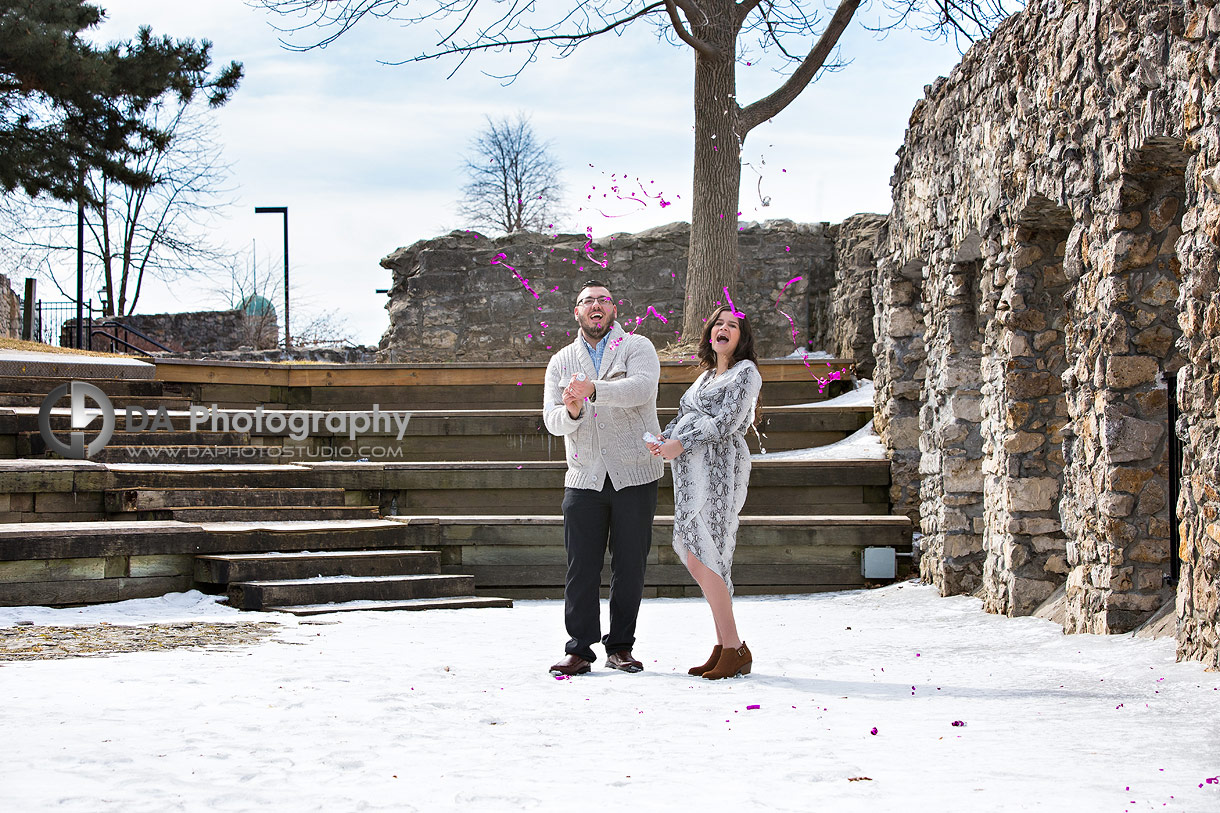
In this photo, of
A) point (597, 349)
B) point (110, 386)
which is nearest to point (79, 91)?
point (110, 386)

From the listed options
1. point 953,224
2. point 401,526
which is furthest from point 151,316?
point 953,224

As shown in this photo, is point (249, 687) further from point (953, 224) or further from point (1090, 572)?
point (953, 224)

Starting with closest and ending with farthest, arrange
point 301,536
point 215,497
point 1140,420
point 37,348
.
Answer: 1. point 1140,420
2. point 301,536
3. point 215,497
4. point 37,348

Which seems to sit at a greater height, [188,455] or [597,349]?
[597,349]

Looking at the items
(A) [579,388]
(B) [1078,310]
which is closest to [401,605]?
(A) [579,388]

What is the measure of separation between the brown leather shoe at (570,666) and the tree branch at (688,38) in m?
8.03

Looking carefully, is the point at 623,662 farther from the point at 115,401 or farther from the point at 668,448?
the point at 115,401

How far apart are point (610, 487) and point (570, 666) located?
69 centimetres

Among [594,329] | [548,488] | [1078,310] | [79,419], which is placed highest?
[1078,310]

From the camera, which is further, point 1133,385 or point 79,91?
point 79,91

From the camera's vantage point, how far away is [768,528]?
7562mm

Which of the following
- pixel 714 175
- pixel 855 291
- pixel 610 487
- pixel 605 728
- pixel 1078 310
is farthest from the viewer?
pixel 714 175

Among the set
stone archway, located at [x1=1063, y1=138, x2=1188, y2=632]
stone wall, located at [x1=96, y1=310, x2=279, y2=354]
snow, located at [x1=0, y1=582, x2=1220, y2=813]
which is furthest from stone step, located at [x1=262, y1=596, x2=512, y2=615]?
stone wall, located at [x1=96, y1=310, x2=279, y2=354]

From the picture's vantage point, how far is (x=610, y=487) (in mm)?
4453
